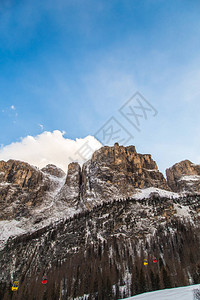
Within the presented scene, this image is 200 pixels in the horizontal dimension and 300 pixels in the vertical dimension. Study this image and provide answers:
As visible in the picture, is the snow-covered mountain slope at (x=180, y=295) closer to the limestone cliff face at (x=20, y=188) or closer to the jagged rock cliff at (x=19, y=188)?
the limestone cliff face at (x=20, y=188)

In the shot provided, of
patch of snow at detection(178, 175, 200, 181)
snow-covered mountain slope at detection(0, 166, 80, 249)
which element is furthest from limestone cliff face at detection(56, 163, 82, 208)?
patch of snow at detection(178, 175, 200, 181)

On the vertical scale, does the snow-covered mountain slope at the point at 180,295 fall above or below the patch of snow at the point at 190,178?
below

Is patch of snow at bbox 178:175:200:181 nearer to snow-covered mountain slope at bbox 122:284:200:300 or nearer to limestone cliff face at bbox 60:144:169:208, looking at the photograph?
limestone cliff face at bbox 60:144:169:208

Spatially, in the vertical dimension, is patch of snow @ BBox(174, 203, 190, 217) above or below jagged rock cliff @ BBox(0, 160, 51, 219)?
below

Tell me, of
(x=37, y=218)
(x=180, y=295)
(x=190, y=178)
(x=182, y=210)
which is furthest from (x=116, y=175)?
(x=180, y=295)

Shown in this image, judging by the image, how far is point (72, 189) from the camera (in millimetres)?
161125

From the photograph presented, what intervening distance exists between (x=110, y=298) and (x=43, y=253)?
178 ft

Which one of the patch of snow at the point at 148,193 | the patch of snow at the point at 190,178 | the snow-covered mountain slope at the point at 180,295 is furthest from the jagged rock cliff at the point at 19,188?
the snow-covered mountain slope at the point at 180,295

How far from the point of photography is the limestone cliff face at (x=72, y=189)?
150 m

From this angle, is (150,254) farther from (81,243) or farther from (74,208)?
(74,208)

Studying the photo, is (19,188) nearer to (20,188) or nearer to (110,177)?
(20,188)

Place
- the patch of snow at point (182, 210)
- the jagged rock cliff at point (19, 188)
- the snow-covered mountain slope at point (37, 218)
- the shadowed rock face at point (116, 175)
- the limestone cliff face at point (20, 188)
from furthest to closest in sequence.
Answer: the jagged rock cliff at point (19, 188)
the limestone cliff face at point (20, 188)
the shadowed rock face at point (116, 175)
the snow-covered mountain slope at point (37, 218)
the patch of snow at point (182, 210)

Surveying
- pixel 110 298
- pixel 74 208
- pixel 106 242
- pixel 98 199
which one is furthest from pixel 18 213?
pixel 110 298

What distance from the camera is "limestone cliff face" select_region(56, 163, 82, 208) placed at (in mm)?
150125
